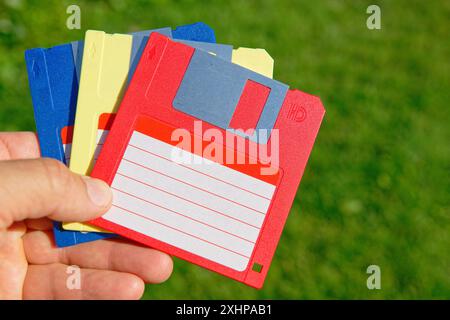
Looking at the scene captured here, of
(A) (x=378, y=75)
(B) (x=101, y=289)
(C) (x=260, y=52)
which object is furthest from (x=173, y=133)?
(A) (x=378, y=75)

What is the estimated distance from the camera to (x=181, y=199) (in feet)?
8.43

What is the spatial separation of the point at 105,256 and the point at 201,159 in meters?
0.68

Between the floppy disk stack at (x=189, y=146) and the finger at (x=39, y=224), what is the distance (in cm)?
10

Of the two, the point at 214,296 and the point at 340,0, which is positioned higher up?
the point at 340,0

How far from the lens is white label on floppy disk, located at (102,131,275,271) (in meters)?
2.56

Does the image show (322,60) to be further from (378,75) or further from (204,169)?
(204,169)

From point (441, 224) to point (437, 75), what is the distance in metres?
1.04

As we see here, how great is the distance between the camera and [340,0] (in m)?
4.09

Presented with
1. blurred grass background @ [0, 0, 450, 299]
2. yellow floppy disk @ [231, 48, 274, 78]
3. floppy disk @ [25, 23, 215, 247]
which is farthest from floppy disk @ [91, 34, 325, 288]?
blurred grass background @ [0, 0, 450, 299]

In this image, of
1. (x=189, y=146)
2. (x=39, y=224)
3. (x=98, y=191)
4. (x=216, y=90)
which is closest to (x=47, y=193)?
(x=98, y=191)

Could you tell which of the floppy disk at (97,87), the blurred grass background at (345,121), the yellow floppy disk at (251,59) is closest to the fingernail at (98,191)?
the floppy disk at (97,87)

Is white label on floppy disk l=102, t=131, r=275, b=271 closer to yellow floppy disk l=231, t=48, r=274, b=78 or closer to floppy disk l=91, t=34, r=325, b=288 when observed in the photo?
floppy disk l=91, t=34, r=325, b=288

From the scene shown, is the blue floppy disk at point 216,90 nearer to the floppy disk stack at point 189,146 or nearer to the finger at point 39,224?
the floppy disk stack at point 189,146
